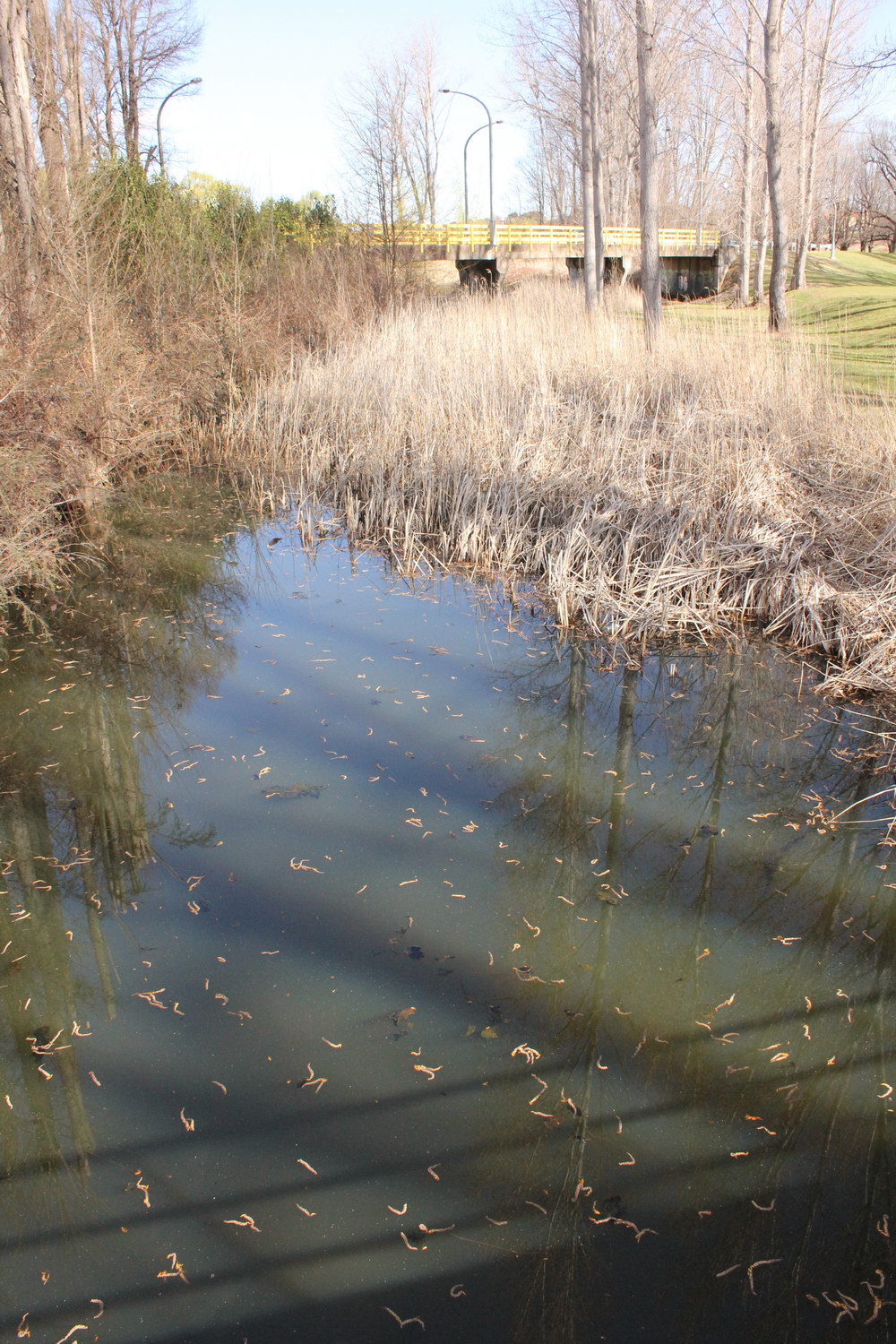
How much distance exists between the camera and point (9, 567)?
5391 millimetres

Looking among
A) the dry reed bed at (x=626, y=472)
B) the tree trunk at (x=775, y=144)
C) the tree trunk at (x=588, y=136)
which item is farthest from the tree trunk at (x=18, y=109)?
the tree trunk at (x=775, y=144)

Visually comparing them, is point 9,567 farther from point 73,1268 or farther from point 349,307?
point 349,307

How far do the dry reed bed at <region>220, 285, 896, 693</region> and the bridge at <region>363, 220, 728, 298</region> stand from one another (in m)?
8.35

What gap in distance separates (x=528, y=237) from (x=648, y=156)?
20074 millimetres

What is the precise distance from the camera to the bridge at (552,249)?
2022 cm

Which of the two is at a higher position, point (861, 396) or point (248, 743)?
point (861, 396)

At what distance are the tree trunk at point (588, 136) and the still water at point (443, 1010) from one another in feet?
36.0

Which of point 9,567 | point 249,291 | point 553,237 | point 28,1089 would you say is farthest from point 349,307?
point 553,237

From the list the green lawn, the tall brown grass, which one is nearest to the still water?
the tall brown grass

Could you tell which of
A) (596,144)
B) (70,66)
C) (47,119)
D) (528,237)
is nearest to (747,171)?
(528,237)

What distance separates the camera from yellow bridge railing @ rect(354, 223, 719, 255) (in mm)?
17719

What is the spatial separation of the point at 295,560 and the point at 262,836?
431 cm

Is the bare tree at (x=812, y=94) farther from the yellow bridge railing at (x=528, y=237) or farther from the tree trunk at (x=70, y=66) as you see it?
the tree trunk at (x=70, y=66)

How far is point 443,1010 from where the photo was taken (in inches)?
109
